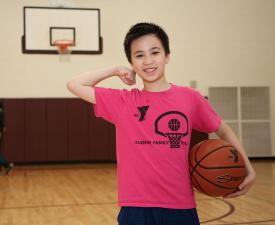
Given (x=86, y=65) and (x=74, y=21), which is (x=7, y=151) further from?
(x=74, y=21)

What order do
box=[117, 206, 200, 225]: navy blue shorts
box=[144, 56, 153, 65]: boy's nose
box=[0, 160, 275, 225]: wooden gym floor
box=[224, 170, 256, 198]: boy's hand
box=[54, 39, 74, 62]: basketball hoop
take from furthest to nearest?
box=[54, 39, 74, 62]: basketball hoop, box=[0, 160, 275, 225]: wooden gym floor, box=[224, 170, 256, 198]: boy's hand, box=[144, 56, 153, 65]: boy's nose, box=[117, 206, 200, 225]: navy blue shorts

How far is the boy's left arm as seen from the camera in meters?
2.15

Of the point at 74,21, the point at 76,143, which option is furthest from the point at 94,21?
the point at 76,143

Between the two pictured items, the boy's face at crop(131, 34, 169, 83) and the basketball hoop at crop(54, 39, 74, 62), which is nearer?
the boy's face at crop(131, 34, 169, 83)

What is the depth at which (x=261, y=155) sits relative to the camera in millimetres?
10555

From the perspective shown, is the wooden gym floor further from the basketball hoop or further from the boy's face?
the basketball hoop

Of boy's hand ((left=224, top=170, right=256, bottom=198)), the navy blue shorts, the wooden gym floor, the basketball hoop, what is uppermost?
the basketball hoop

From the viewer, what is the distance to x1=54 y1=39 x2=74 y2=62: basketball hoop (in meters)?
9.43

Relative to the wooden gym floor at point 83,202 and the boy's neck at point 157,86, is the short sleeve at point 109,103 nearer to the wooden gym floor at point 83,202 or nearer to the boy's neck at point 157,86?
the boy's neck at point 157,86

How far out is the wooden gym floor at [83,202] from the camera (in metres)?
4.11

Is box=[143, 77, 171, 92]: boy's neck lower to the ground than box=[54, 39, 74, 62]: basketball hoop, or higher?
lower

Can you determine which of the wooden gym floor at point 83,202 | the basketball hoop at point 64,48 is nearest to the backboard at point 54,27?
the basketball hoop at point 64,48

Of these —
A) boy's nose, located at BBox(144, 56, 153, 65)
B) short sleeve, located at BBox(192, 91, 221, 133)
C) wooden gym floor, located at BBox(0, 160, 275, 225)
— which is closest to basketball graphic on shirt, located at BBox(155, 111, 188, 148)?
short sleeve, located at BBox(192, 91, 221, 133)

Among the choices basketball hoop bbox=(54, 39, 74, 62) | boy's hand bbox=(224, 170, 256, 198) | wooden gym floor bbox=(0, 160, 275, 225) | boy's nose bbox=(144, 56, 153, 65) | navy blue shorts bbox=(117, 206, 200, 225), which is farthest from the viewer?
basketball hoop bbox=(54, 39, 74, 62)
